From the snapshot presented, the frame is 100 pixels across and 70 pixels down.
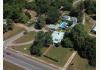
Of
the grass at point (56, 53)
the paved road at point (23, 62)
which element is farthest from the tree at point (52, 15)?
the paved road at point (23, 62)

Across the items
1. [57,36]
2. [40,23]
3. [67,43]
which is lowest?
[67,43]

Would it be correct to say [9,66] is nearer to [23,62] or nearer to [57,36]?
[23,62]

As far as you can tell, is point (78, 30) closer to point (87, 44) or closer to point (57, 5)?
point (87, 44)

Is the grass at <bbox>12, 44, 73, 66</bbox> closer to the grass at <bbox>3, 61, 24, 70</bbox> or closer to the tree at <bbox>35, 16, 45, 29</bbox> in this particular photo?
the grass at <bbox>3, 61, 24, 70</bbox>

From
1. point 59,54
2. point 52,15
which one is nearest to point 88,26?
point 52,15

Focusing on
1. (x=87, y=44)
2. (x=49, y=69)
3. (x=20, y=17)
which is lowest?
(x=49, y=69)

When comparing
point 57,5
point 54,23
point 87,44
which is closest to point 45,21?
point 54,23

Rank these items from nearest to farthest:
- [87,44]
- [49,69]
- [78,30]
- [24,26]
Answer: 1. [49,69]
2. [87,44]
3. [78,30]
4. [24,26]
